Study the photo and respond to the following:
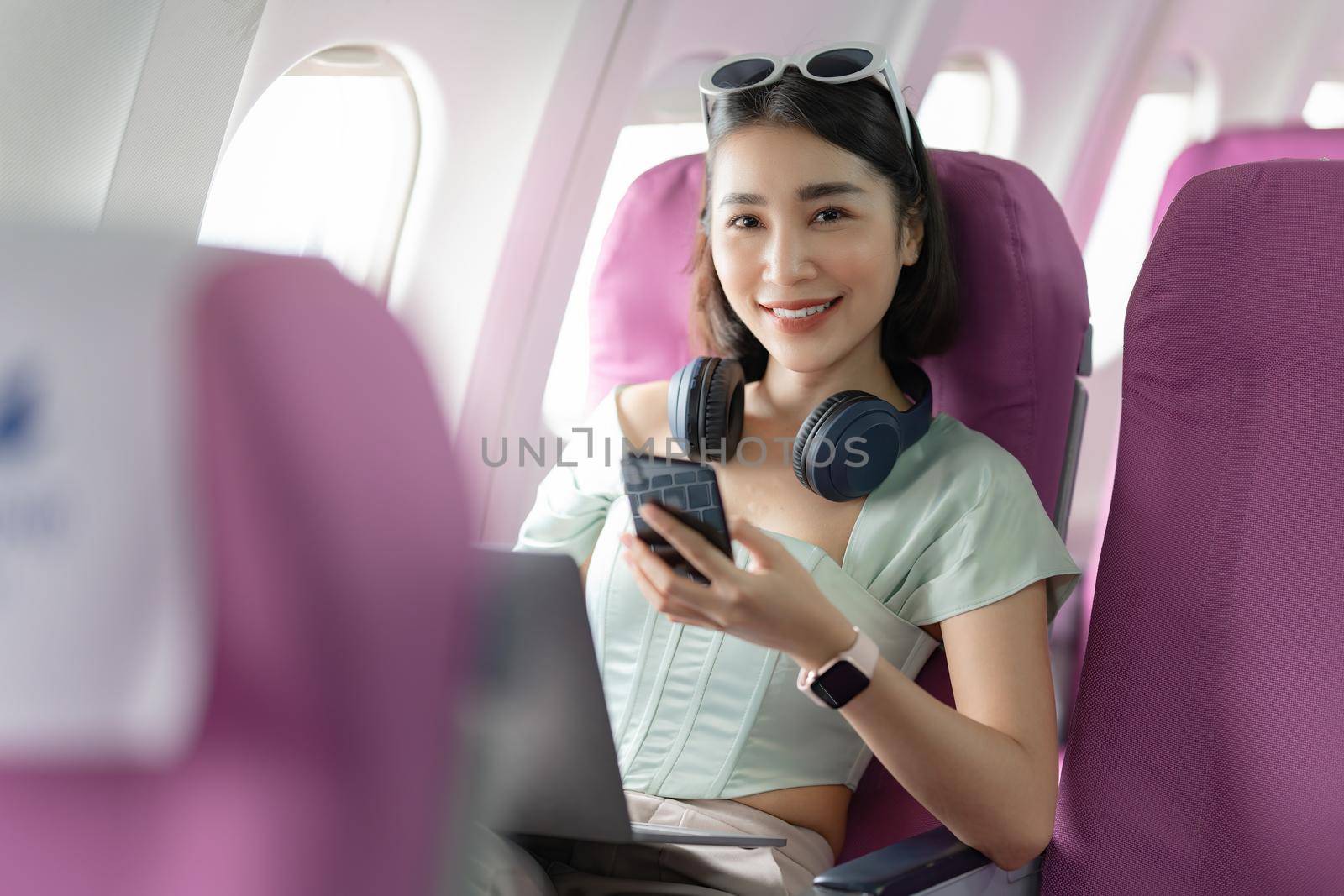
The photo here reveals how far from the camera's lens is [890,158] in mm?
1708

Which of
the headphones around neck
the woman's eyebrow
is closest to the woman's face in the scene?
the woman's eyebrow

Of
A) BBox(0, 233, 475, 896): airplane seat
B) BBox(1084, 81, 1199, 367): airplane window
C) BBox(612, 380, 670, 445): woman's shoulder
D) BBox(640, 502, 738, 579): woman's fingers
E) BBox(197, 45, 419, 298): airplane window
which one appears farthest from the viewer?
BBox(1084, 81, 1199, 367): airplane window

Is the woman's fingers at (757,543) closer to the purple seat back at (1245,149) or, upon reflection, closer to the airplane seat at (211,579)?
the airplane seat at (211,579)

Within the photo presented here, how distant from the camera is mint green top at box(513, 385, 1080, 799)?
1.56 meters

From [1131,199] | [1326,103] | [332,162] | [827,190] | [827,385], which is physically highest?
[1326,103]

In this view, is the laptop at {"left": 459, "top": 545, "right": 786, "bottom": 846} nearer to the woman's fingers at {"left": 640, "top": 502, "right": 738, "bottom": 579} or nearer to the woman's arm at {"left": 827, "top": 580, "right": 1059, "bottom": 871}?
the woman's fingers at {"left": 640, "top": 502, "right": 738, "bottom": 579}

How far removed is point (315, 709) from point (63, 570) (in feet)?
0.30

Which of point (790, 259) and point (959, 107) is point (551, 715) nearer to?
point (790, 259)

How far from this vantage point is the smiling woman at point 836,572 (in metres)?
1.41

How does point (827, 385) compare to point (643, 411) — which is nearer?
point (827, 385)

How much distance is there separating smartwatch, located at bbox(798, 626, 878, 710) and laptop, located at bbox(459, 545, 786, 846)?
294 mm

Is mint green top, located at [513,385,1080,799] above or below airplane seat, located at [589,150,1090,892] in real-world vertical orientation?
below

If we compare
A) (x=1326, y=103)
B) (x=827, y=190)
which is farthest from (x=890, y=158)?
(x=1326, y=103)

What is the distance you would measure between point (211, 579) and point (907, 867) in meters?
1.04
